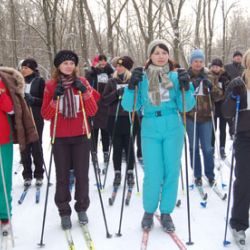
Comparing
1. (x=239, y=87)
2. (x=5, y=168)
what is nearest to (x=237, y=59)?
(x=239, y=87)

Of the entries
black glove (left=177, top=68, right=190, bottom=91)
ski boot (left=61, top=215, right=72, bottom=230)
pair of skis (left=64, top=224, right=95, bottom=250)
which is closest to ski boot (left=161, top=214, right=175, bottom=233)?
pair of skis (left=64, top=224, right=95, bottom=250)

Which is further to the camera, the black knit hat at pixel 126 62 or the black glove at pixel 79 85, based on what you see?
the black knit hat at pixel 126 62

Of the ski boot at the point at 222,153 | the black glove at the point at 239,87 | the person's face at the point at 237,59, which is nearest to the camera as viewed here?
the black glove at the point at 239,87

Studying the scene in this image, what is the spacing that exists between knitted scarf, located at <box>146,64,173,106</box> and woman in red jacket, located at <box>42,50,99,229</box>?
2.39 ft

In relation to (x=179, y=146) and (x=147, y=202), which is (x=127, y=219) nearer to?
(x=147, y=202)

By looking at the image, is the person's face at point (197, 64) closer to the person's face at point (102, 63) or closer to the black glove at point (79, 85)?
the black glove at point (79, 85)

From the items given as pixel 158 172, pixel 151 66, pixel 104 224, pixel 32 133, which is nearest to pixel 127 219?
pixel 104 224

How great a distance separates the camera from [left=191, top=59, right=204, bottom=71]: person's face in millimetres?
5345

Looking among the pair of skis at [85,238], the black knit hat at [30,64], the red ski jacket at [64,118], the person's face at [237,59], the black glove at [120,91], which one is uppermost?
the person's face at [237,59]

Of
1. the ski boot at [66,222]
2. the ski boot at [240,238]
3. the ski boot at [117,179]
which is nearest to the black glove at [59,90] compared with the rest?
the ski boot at [66,222]

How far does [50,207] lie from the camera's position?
4.99 meters

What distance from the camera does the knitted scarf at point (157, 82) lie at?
3945 millimetres

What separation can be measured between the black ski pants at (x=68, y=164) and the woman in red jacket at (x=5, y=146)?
52cm

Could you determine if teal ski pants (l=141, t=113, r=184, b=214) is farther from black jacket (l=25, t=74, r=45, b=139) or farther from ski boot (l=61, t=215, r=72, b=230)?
black jacket (l=25, t=74, r=45, b=139)
